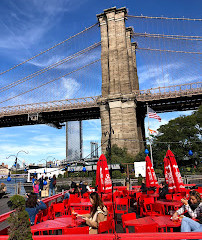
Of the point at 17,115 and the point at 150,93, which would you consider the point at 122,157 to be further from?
the point at 17,115

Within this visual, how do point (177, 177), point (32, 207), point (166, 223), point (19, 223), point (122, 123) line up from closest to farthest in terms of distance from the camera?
point (19, 223) → point (166, 223) → point (32, 207) → point (177, 177) → point (122, 123)

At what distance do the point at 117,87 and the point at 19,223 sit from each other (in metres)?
32.2

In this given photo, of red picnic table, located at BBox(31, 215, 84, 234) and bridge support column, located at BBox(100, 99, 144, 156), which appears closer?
red picnic table, located at BBox(31, 215, 84, 234)

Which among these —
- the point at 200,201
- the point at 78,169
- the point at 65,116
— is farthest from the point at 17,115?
the point at 200,201

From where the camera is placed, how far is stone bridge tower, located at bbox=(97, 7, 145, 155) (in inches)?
1227

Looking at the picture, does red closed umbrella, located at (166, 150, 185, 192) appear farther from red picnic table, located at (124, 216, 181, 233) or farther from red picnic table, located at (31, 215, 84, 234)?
red picnic table, located at (31, 215, 84, 234)

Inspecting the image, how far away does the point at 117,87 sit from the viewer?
33.8m

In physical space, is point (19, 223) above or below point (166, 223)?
above

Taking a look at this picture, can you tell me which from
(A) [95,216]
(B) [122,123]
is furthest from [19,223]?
(B) [122,123]

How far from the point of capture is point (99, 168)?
8.23m

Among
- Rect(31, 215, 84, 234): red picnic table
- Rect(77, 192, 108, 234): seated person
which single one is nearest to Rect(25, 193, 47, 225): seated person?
Rect(31, 215, 84, 234): red picnic table

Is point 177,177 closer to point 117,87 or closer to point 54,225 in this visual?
point 54,225

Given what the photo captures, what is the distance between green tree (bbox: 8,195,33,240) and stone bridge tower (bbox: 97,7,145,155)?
2671 cm

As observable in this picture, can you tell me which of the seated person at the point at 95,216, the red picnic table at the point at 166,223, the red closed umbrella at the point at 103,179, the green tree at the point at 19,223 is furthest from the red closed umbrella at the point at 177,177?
the green tree at the point at 19,223
